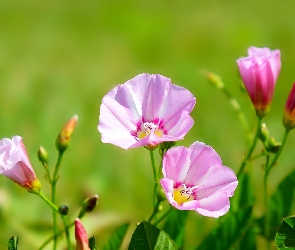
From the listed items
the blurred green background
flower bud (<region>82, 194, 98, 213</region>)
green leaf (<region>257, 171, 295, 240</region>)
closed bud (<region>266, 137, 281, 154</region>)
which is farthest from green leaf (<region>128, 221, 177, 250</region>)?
the blurred green background

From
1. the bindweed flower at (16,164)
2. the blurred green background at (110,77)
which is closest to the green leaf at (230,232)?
the bindweed flower at (16,164)

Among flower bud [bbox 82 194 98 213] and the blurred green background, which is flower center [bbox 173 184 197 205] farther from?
the blurred green background

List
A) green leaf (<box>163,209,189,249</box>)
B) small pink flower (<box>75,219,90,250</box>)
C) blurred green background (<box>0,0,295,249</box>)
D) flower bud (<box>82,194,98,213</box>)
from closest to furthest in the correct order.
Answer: small pink flower (<box>75,219,90,250</box>) < flower bud (<box>82,194,98,213</box>) < green leaf (<box>163,209,189,249</box>) < blurred green background (<box>0,0,295,249</box>)

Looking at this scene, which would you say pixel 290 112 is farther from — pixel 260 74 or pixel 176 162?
pixel 176 162

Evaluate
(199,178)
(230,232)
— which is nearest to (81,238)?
(199,178)

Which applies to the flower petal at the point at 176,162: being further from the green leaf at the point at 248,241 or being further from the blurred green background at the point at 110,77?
the blurred green background at the point at 110,77

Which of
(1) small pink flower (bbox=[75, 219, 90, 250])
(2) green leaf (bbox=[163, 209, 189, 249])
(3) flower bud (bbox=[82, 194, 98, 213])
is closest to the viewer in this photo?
(1) small pink flower (bbox=[75, 219, 90, 250])
